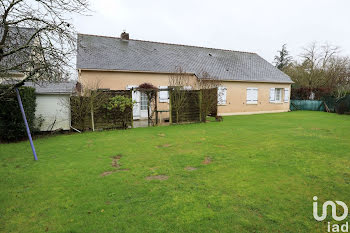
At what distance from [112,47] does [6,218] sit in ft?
50.9

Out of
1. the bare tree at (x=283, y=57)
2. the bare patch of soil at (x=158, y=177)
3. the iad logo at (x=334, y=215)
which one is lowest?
the iad logo at (x=334, y=215)

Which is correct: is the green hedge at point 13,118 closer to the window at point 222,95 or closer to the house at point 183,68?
the house at point 183,68

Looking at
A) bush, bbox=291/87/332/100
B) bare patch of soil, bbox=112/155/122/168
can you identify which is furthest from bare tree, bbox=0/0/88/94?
bush, bbox=291/87/332/100

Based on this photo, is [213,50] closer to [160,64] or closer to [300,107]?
[160,64]

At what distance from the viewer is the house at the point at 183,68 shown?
14211 millimetres

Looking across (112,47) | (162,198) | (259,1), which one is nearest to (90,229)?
(162,198)

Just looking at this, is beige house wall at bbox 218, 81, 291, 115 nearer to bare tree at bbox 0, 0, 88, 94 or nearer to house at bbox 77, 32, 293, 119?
house at bbox 77, 32, 293, 119

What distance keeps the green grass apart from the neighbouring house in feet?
9.24

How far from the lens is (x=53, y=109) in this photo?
975 centimetres

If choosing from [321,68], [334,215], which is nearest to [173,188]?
[334,215]

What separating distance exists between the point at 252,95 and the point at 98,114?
14.0 meters

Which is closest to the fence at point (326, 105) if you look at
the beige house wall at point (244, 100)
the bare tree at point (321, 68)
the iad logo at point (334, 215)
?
the beige house wall at point (244, 100)

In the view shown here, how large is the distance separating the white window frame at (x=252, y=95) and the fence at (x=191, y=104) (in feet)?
22.4

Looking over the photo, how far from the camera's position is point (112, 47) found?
54.3ft
